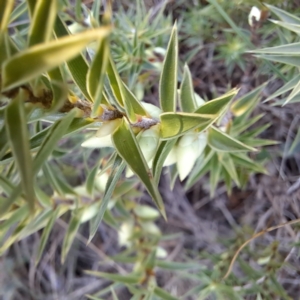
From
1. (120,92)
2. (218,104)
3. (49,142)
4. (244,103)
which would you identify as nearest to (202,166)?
(244,103)

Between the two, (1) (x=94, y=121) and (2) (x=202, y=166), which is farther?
(2) (x=202, y=166)

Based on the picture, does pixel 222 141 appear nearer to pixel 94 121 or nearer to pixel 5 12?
pixel 94 121

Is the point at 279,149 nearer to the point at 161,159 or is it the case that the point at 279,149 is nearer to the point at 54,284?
the point at 161,159

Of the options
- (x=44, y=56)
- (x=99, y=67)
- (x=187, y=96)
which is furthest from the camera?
(x=187, y=96)


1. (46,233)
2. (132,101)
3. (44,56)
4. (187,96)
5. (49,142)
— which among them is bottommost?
(46,233)

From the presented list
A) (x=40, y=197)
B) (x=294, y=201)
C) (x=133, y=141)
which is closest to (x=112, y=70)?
(x=133, y=141)

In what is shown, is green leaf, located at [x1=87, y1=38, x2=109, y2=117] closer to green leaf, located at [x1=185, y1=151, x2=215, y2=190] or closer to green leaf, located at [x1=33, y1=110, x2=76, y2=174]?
green leaf, located at [x1=33, y1=110, x2=76, y2=174]

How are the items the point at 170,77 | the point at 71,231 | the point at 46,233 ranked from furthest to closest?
the point at 71,231 → the point at 46,233 → the point at 170,77

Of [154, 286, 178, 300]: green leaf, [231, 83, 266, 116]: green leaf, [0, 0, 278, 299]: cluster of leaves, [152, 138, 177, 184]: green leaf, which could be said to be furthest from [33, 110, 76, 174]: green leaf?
[154, 286, 178, 300]: green leaf
